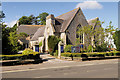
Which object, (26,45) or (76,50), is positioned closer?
(76,50)

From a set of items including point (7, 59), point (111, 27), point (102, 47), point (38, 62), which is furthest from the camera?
point (102, 47)

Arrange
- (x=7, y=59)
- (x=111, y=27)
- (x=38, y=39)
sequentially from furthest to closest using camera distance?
(x=38, y=39) → (x=111, y=27) → (x=7, y=59)

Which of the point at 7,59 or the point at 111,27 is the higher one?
the point at 111,27

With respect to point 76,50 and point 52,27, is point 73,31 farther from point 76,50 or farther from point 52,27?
point 76,50

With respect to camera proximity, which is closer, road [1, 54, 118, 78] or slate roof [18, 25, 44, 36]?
road [1, 54, 118, 78]

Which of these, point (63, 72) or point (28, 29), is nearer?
point (63, 72)

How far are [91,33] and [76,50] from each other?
665 centimetres

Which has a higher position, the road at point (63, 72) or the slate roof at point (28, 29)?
the slate roof at point (28, 29)

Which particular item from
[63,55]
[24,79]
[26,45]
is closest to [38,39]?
[26,45]

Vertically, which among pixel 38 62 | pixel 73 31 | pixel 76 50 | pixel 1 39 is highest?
pixel 73 31

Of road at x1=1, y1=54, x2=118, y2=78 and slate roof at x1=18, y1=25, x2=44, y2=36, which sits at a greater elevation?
slate roof at x1=18, y1=25, x2=44, y2=36

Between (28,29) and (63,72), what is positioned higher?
(28,29)

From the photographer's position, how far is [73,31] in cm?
3878

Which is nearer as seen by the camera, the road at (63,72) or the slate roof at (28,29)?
the road at (63,72)
